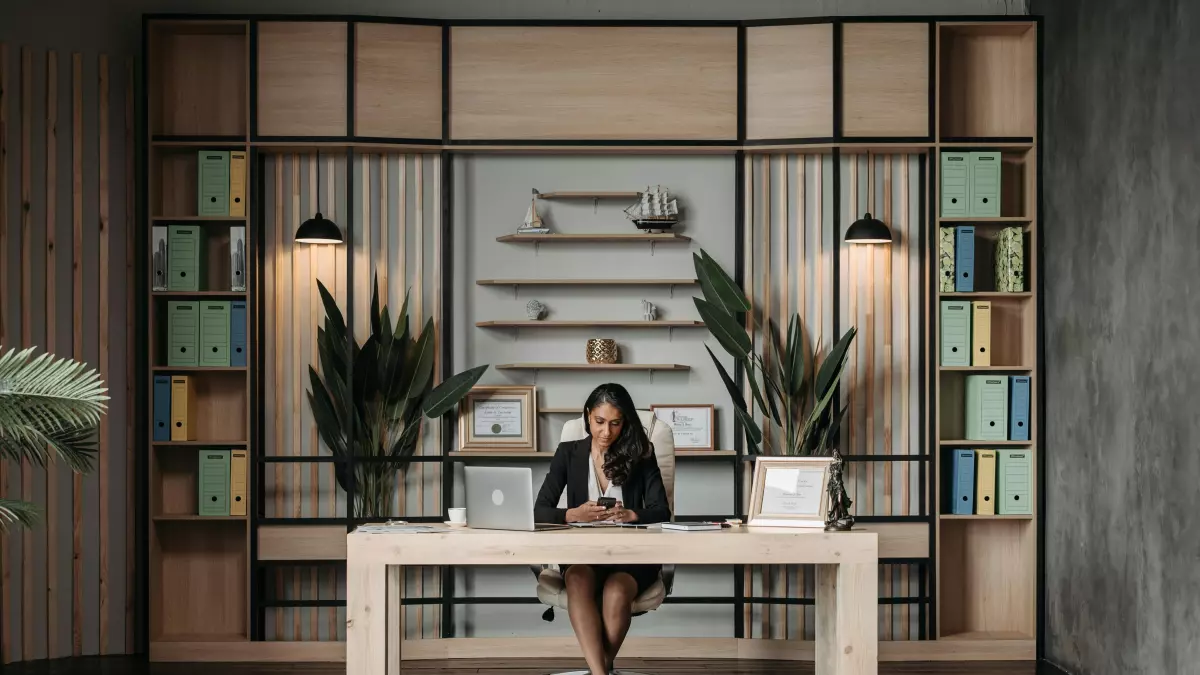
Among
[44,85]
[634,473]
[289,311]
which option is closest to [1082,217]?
[634,473]

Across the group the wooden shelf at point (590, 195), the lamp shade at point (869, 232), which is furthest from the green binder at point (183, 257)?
the lamp shade at point (869, 232)

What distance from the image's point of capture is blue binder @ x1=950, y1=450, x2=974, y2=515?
5.30 metres

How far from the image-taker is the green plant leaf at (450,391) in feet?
17.0

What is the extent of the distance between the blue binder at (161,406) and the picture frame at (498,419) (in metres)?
1.40

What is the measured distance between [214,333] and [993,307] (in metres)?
3.88

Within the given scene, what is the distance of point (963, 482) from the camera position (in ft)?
17.4

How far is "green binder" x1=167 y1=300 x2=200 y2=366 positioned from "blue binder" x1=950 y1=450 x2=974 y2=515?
3.73 m

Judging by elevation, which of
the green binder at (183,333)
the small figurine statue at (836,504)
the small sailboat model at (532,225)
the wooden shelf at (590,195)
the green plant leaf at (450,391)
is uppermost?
the wooden shelf at (590,195)

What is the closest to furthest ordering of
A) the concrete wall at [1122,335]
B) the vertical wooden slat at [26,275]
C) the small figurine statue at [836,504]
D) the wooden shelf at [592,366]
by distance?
1. the small figurine statue at [836,504]
2. the concrete wall at [1122,335]
3. the vertical wooden slat at [26,275]
4. the wooden shelf at [592,366]

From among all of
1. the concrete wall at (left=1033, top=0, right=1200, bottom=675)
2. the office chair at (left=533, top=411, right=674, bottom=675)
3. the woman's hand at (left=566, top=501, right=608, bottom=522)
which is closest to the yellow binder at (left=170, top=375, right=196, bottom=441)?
the office chair at (left=533, top=411, right=674, bottom=675)

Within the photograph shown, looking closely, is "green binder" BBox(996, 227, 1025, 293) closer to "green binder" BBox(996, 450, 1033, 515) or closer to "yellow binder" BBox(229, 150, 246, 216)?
"green binder" BBox(996, 450, 1033, 515)

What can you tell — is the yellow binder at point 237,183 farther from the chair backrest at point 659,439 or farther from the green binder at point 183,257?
the chair backrest at point 659,439

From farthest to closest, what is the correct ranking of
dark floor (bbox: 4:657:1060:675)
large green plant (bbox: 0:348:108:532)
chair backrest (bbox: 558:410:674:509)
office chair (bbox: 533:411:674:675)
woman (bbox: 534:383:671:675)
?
dark floor (bbox: 4:657:1060:675) → chair backrest (bbox: 558:410:674:509) → office chair (bbox: 533:411:674:675) → woman (bbox: 534:383:671:675) → large green plant (bbox: 0:348:108:532)

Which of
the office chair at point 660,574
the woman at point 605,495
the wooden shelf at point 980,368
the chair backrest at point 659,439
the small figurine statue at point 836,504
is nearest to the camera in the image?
the small figurine statue at point 836,504
